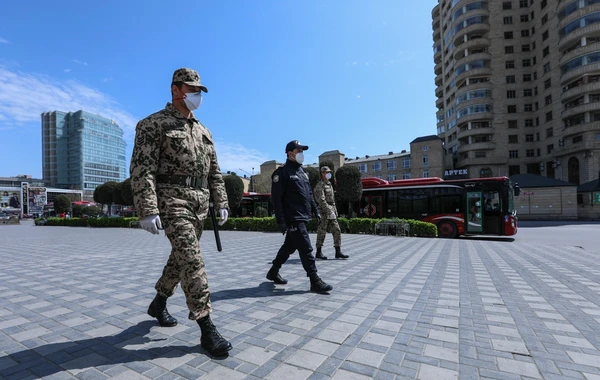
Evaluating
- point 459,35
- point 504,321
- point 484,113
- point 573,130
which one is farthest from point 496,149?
point 504,321

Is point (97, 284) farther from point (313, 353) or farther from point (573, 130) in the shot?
point (573, 130)

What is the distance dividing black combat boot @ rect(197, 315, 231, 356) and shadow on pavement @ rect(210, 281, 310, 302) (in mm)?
1613

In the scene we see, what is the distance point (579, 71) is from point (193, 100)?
53.3m

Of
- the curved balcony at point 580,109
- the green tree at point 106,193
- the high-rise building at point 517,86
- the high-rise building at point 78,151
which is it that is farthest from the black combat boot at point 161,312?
the high-rise building at point 78,151

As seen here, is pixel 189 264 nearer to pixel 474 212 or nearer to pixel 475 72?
pixel 474 212

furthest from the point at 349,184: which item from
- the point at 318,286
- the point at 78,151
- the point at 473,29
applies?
the point at 78,151

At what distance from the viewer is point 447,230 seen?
1523 cm

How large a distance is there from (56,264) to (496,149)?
56.0 m

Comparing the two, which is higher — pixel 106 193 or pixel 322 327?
pixel 106 193

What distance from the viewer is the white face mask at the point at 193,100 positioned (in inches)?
115

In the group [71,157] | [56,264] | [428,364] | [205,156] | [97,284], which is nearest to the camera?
[428,364]

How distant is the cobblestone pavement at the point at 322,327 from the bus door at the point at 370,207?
448 inches

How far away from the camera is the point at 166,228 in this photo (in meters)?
2.69

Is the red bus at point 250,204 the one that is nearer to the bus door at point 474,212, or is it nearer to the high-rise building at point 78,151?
the bus door at point 474,212
